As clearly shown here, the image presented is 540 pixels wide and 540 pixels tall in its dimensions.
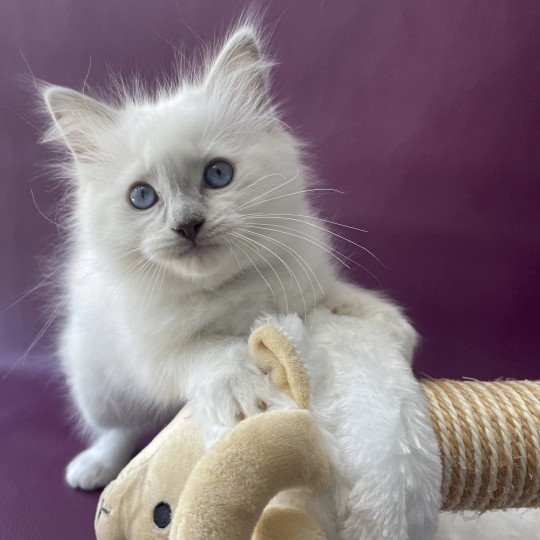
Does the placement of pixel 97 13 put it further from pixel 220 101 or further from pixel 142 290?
pixel 142 290

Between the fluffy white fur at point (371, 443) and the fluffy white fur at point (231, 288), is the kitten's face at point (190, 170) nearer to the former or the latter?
the fluffy white fur at point (231, 288)

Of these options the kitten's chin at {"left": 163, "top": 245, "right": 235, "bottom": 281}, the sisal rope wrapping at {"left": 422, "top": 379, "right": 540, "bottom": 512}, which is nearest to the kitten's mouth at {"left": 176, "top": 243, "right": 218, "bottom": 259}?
the kitten's chin at {"left": 163, "top": 245, "right": 235, "bottom": 281}

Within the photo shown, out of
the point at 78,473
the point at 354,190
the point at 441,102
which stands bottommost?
the point at 78,473

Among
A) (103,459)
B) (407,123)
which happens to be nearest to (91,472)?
(103,459)

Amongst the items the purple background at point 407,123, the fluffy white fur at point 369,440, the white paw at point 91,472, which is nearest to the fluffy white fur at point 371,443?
the fluffy white fur at point 369,440

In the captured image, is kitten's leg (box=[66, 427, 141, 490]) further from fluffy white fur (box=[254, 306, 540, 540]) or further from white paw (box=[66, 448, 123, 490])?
fluffy white fur (box=[254, 306, 540, 540])

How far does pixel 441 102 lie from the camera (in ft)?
5.42

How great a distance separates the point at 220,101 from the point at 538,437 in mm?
752

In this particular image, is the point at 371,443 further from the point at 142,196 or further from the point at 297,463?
the point at 142,196

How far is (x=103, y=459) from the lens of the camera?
139cm

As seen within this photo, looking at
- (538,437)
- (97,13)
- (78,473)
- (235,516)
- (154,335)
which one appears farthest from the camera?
(97,13)

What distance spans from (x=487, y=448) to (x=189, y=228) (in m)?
0.54

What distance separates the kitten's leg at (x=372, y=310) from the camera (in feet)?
3.40

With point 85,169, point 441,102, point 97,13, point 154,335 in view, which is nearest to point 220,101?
point 85,169
